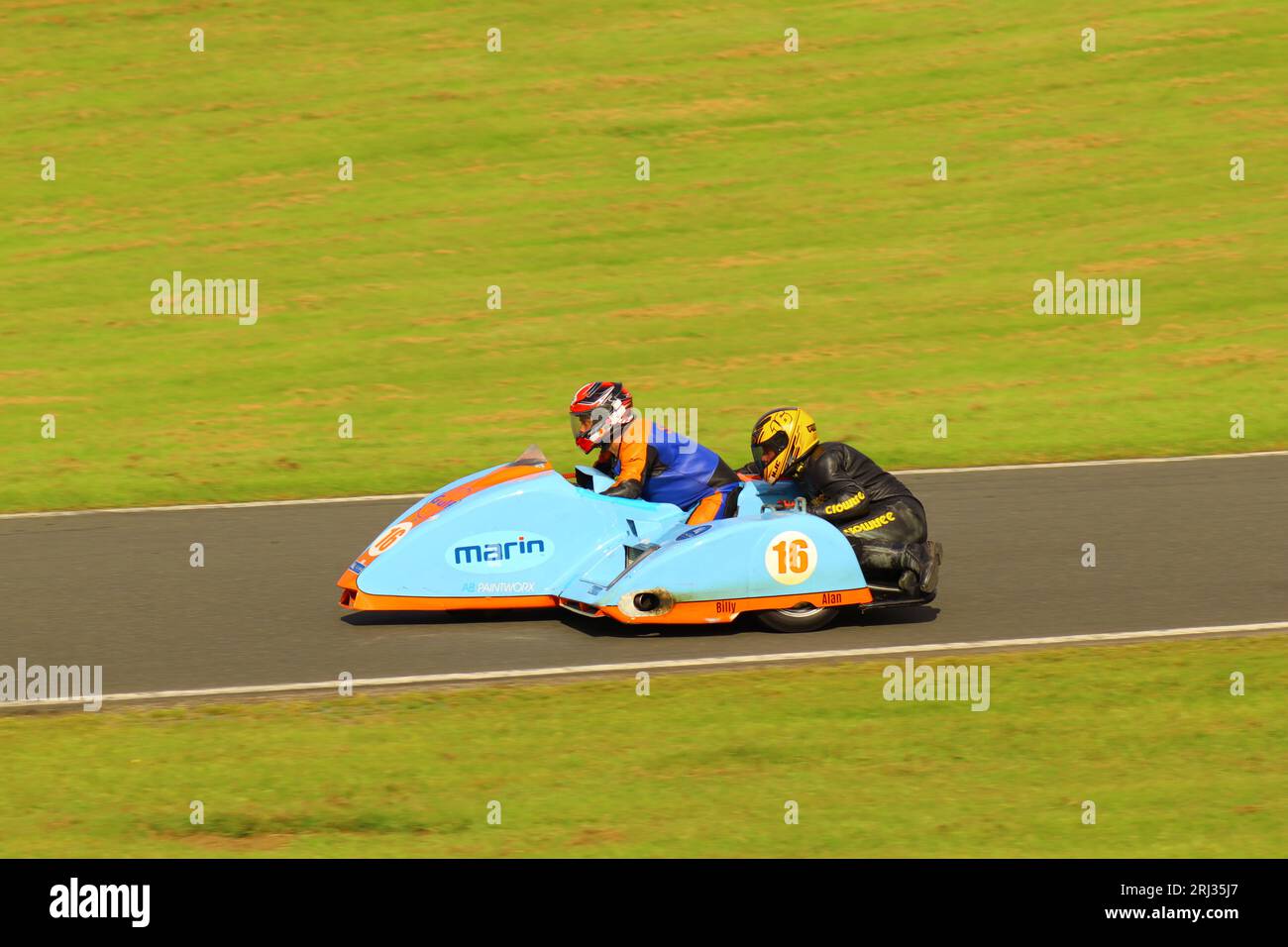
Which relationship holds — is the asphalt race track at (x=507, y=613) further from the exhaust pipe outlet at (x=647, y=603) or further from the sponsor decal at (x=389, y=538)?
the sponsor decal at (x=389, y=538)

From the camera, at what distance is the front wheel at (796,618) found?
10367mm

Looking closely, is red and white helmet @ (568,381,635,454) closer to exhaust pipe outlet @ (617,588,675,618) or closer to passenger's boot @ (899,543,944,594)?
exhaust pipe outlet @ (617,588,675,618)

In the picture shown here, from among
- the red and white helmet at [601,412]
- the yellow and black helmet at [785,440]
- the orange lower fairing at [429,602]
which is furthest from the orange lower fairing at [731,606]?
the red and white helmet at [601,412]

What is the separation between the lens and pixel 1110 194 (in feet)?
80.3

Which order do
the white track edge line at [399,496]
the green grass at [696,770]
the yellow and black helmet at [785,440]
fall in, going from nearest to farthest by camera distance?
the green grass at [696,770] → the yellow and black helmet at [785,440] → the white track edge line at [399,496]

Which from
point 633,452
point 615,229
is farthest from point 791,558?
point 615,229

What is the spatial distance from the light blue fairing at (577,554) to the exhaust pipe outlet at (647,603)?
25 mm

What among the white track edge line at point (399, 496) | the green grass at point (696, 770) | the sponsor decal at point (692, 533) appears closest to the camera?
the green grass at point (696, 770)

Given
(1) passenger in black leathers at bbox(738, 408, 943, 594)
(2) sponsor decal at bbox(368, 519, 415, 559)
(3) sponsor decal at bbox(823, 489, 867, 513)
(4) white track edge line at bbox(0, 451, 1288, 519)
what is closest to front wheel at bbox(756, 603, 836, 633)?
(1) passenger in black leathers at bbox(738, 408, 943, 594)

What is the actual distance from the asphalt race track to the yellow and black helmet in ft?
3.22

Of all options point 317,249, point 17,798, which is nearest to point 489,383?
point 317,249

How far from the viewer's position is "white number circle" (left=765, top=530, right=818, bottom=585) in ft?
33.4

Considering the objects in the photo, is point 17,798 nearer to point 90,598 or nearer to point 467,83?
point 90,598

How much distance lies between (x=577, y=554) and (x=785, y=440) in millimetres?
1460
